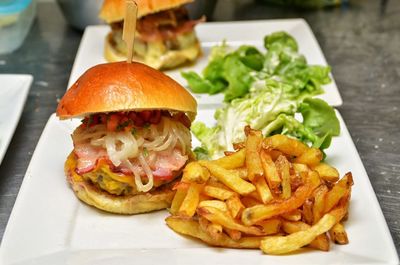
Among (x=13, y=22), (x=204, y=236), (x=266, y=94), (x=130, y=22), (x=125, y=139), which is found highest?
(x=130, y=22)

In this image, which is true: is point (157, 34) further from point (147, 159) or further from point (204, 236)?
point (204, 236)

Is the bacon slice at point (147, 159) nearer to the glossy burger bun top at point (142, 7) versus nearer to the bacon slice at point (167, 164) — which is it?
the bacon slice at point (167, 164)

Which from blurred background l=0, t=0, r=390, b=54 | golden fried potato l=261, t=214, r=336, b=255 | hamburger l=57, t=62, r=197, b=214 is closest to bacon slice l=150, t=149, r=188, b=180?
hamburger l=57, t=62, r=197, b=214

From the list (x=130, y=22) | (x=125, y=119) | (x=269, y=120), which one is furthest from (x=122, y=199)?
(x=269, y=120)

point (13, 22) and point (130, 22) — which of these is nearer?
point (130, 22)

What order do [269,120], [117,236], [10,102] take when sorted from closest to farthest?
[117,236] → [269,120] → [10,102]
